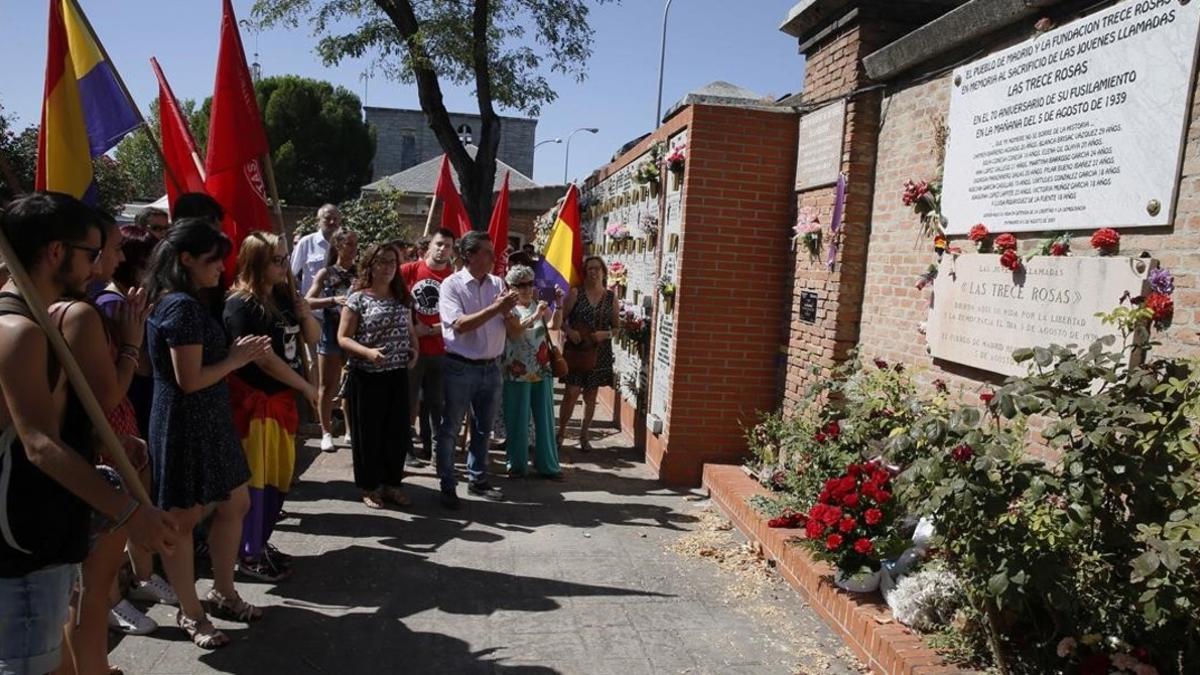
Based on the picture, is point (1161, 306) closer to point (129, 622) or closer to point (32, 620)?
point (32, 620)

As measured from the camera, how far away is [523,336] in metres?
6.76

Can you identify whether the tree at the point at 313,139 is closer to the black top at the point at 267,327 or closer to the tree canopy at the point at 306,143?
the tree canopy at the point at 306,143

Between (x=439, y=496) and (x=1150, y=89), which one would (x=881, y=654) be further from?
(x=439, y=496)

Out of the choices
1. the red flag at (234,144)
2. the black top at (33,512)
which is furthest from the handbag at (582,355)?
the black top at (33,512)

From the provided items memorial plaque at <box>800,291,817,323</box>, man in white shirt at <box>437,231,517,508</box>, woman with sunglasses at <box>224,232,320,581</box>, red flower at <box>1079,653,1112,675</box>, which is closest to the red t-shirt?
man in white shirt at <box>437,231,517,508</box>

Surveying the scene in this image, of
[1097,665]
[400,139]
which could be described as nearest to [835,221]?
[1097,665]

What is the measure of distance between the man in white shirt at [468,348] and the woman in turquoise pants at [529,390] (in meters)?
0.62

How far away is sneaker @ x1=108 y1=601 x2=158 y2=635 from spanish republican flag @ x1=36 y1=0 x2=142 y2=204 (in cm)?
204

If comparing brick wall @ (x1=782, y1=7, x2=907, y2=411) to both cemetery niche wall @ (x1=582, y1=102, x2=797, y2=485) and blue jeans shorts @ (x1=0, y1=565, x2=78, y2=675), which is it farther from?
blue jeans shorts @ (x1=0, y1=565, x2=78, y2=675)

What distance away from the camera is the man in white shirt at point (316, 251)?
7531mm

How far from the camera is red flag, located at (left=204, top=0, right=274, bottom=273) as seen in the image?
15.4 ft

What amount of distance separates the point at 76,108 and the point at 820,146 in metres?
4.83

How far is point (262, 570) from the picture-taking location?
14.9 feet

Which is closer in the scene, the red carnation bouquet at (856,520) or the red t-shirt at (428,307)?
the red carnation bouquet at (856,520)
